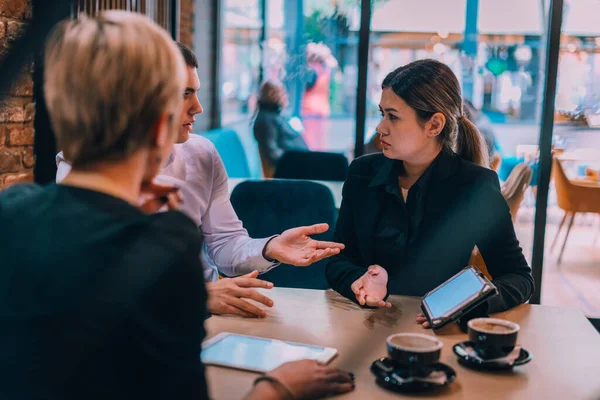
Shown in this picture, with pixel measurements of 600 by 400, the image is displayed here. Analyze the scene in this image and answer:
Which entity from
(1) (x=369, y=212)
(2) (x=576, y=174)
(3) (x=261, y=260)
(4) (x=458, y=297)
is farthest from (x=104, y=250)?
(2) (x=576, y=174)

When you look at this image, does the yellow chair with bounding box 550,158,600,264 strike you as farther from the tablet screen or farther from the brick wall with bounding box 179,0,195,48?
the tablet screen

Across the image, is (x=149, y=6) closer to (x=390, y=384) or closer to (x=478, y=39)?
(x=478, y=39)

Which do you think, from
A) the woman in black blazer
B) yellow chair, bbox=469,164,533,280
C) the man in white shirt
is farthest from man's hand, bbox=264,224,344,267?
yellow chair, bbox=469,164,533,280

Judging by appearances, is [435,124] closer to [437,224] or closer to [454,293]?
[437,224]

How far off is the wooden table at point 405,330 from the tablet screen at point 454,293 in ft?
0.19

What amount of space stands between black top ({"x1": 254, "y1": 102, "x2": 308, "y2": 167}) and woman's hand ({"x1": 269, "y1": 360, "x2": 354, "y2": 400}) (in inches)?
148

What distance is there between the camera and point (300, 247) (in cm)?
172

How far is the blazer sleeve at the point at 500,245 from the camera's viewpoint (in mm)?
1688

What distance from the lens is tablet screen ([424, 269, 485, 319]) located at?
1368mm

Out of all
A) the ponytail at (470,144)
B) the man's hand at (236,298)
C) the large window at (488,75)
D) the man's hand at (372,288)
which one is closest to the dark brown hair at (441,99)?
the ponytail at (470,144)

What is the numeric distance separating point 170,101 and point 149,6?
3.04 meters

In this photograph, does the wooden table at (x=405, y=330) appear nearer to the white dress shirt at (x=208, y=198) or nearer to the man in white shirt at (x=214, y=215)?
the man in white shirt at (x=214, y=215)

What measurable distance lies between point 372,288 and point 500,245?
429 mm

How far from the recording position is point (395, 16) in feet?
14.1
